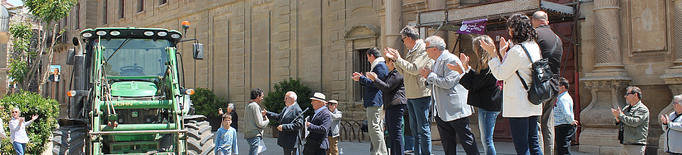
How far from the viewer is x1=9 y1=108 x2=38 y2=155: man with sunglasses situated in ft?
40.0

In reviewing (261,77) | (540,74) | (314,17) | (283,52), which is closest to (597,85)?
(540,74)

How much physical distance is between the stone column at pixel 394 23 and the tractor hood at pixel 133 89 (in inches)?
273

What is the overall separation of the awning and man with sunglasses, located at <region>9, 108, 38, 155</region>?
8.68 metres

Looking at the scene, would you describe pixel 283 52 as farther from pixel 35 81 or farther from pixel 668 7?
pixel 35 81

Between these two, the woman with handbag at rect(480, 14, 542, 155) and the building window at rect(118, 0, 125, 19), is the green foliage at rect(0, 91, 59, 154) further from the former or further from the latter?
the building window at rect(118, 0, 125, 19)

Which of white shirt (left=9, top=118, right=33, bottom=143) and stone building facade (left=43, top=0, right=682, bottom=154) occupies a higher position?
stone building facade (left=43, top=0, right=682, bottom=154)

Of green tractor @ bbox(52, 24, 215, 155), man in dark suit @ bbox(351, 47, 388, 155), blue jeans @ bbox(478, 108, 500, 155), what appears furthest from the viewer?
green tractor @ bbox(52, 24, 215, 155)

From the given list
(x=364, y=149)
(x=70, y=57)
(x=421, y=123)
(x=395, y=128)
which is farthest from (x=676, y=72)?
(x=70, y=57)

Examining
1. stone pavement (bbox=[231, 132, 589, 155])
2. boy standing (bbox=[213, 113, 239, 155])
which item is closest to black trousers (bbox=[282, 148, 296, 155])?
boy standing (bbox=[213, 113, 239, 155])

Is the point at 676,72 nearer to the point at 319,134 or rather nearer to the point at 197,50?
the point at 319,134

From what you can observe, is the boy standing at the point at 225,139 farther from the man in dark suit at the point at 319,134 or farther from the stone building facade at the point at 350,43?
the stone building facade at the point at 350,43

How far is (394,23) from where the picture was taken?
580 inches

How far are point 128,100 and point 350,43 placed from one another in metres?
9.22

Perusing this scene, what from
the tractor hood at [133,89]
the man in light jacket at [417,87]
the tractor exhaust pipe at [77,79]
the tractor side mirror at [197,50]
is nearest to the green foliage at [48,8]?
the tractor exhaust pipe at [77,79]
